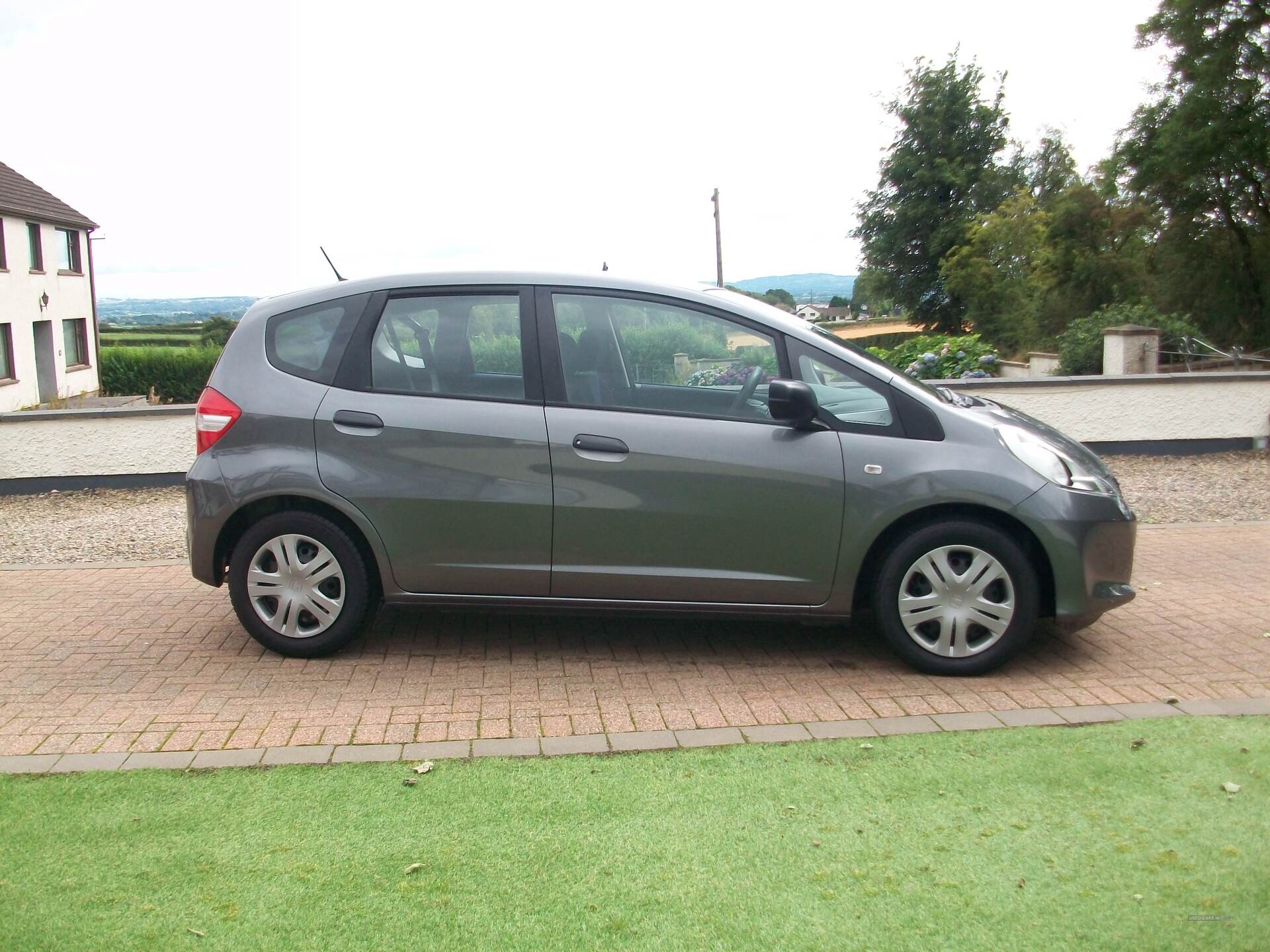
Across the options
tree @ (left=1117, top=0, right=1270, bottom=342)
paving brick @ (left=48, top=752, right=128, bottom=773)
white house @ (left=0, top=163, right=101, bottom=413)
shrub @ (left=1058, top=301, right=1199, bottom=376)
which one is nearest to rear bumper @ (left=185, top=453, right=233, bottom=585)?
paving brick @ (left=48, top=752, right=128, bottom=773)

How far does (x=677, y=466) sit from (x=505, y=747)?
1.47m

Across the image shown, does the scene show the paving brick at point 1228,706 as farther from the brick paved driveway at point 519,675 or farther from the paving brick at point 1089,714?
the paving brick at point 1089,714

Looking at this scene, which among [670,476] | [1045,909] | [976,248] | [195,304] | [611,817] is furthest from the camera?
[976,248]

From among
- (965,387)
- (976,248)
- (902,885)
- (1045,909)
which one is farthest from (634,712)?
(976,248)

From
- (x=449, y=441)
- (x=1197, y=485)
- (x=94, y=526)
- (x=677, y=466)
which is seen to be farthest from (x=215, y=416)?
(x=1197, y=485)

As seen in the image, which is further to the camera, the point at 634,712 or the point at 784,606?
the point at 784,606

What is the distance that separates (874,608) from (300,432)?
9.01 feet

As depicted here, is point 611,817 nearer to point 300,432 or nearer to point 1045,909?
point 1045,909

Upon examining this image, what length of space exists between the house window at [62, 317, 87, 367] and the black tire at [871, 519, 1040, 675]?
136ft

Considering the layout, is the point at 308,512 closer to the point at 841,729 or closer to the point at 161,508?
the point at 841,729

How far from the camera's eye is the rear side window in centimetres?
537

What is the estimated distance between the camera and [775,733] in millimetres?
4453

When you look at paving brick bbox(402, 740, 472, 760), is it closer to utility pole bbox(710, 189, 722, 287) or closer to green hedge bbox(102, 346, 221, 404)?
utility pole bbox(710, 189, 722, 287)

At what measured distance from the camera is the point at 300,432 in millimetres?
5277
